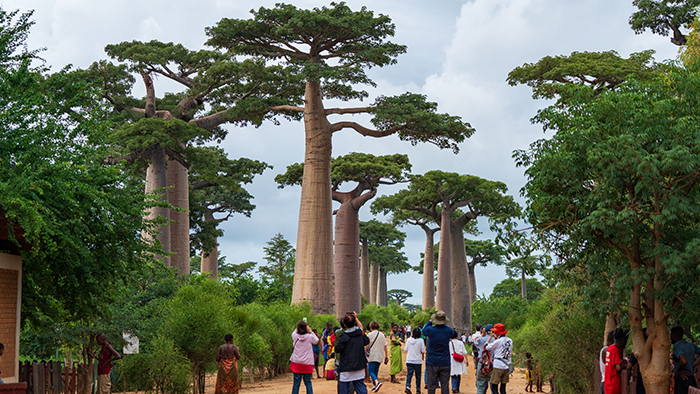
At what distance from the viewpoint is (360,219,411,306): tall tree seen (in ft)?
176

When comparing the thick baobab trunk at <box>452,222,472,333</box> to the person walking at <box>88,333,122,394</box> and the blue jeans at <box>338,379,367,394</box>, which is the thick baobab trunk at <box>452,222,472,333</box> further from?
the blue jeans at <box>338,379,367,394</box>

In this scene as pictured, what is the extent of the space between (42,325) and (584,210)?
27.9 ft

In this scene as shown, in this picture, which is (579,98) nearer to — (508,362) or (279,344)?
(508,362)

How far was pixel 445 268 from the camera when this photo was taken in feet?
120

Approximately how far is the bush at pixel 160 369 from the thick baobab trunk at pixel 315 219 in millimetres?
10815

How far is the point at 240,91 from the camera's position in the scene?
80.6ft

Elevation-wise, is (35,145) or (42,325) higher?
(35,145)

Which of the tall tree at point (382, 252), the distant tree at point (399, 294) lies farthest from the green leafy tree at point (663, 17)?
the distant tree at point (399, 294)

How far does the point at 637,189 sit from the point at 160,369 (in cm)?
830

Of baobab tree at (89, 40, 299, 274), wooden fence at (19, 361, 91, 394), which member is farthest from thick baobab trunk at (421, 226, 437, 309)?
wooden fence at (19, 361, 91, 394)

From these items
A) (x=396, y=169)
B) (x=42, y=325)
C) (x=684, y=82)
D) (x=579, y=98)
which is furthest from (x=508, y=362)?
(x=396, y=169)

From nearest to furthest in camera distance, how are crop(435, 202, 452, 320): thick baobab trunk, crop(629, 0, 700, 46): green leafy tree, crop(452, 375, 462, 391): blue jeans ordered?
crop(452, 375, 462, 391): blue jeans, crop(629, 0, 700, 46): green leafy tree, crop(435, 202, 452, 320): thick baobab trunk

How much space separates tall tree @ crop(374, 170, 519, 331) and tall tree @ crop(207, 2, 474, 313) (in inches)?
349

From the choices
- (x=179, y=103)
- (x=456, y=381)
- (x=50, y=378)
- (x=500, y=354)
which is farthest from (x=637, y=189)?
(x=179, y=103)
